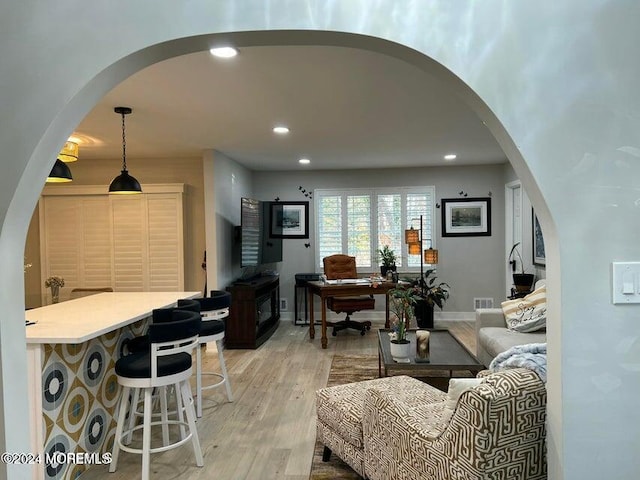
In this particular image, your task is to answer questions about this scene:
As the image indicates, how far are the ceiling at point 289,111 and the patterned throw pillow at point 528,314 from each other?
1720 millimetres

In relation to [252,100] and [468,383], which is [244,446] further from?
[252,100]

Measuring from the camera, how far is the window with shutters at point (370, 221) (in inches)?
270

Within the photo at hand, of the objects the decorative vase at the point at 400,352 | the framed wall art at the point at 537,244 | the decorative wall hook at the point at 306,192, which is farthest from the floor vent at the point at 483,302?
the decorative vase at the point at 400,352

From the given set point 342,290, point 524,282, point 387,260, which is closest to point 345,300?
point 342,290

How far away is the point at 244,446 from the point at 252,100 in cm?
248

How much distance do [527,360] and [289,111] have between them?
2.67 metres

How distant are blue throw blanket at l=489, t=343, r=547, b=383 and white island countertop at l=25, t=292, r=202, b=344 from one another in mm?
2028

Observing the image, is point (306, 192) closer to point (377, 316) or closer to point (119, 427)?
point (377, 316)

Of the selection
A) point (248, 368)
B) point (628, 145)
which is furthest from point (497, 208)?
point (628, 145)

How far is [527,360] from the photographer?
1679mm

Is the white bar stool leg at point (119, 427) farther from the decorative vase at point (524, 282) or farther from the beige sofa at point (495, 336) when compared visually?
the decorative vase at point (524, 282)

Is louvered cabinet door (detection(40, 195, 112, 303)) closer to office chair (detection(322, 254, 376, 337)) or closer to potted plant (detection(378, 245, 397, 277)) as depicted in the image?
office chair (detection(322, 254, 376, 337))

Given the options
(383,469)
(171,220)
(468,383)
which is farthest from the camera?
(171,220)

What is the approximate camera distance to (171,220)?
18.2 ft
